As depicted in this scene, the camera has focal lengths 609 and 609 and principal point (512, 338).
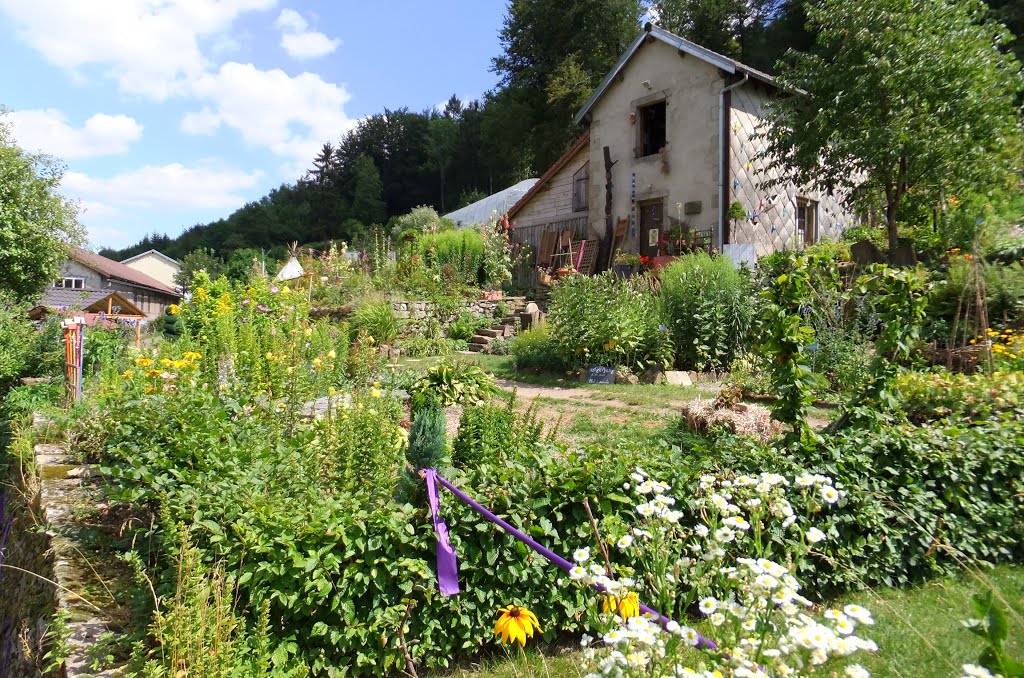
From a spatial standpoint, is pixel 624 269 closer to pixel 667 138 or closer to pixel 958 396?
pixel 667 138

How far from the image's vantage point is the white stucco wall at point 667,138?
13.1 m

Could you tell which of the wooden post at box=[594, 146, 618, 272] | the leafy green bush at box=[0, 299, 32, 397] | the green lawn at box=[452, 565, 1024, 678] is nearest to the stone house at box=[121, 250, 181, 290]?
the leafy green bush at box=[0, 299, 32, 397]

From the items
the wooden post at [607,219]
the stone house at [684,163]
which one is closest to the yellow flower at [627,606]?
the stone house at [684,163]

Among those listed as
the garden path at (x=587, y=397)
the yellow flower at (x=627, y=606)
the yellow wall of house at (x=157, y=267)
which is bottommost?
the yellow flower at (x=627, y=606)

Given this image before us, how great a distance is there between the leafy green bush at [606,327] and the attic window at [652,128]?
7693 millimetres

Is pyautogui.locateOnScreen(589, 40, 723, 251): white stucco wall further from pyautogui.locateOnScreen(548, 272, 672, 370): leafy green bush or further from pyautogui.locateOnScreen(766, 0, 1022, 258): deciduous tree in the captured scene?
pyautogui.locateOnScreen(548, 272, 672, 370): leafy green bush

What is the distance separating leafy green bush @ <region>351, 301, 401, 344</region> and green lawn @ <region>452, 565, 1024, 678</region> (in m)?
7.60

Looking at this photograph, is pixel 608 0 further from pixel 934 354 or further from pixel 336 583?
pixel 336 583

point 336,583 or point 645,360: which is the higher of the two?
point 645,360

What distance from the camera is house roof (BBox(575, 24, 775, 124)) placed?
492 inches

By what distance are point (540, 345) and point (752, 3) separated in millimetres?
21651

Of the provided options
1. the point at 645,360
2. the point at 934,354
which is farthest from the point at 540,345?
the point at 934,354

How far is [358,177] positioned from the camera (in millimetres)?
46531

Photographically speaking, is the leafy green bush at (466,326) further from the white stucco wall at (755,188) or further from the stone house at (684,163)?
the white stucco wall at (755,188)
